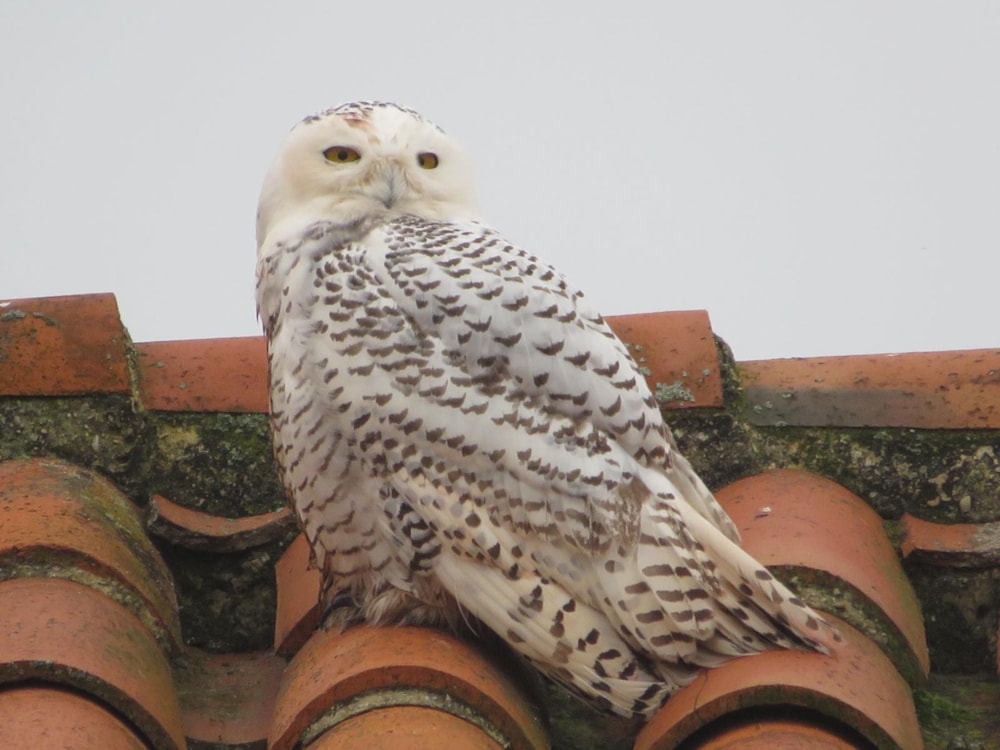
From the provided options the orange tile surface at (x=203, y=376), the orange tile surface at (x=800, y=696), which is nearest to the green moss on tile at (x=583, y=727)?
the orange tile surface at (x=800, y=696)

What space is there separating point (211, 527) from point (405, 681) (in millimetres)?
899

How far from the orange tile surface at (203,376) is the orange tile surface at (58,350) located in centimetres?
14

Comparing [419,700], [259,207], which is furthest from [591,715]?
[259,207]

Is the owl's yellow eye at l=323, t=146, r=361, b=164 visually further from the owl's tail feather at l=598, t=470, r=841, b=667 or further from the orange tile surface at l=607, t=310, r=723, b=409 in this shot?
the owl's tail feather at l=598, t=470, r=841, b=667

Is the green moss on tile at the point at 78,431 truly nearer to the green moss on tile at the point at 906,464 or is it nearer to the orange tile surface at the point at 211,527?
the orange tile surface at the point at 211,527

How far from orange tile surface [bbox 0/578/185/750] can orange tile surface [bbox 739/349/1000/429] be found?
1460 mm

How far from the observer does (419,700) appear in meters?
2.45

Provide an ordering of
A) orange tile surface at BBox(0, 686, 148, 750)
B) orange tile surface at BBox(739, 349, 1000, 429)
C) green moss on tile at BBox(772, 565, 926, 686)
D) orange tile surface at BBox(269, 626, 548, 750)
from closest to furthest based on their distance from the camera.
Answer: orange tile surface at BBox(0, 686, 148, 750) < orange tile surface at BBox(269, 626, 548, 750) < green moss on tile at BBox(772, 565, 926, 686) < orange tile surface at BBox(739, 349, 1000, 429)

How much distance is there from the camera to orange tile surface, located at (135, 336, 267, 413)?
11.1ft

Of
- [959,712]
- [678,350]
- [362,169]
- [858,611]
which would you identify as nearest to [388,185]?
[362,169]

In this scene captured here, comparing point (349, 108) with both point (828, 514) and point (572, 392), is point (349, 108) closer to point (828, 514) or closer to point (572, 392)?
point (572, 392)

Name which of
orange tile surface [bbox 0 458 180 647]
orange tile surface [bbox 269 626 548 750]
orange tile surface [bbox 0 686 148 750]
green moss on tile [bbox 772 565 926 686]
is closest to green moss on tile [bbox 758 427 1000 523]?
green moss on tile [bbox 772 565 926 686]

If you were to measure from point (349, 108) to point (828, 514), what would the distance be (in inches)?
50.7

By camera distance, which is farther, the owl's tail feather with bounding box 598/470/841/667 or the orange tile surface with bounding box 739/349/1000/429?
the orange tile surface with bounding box 739/349/1000/429
